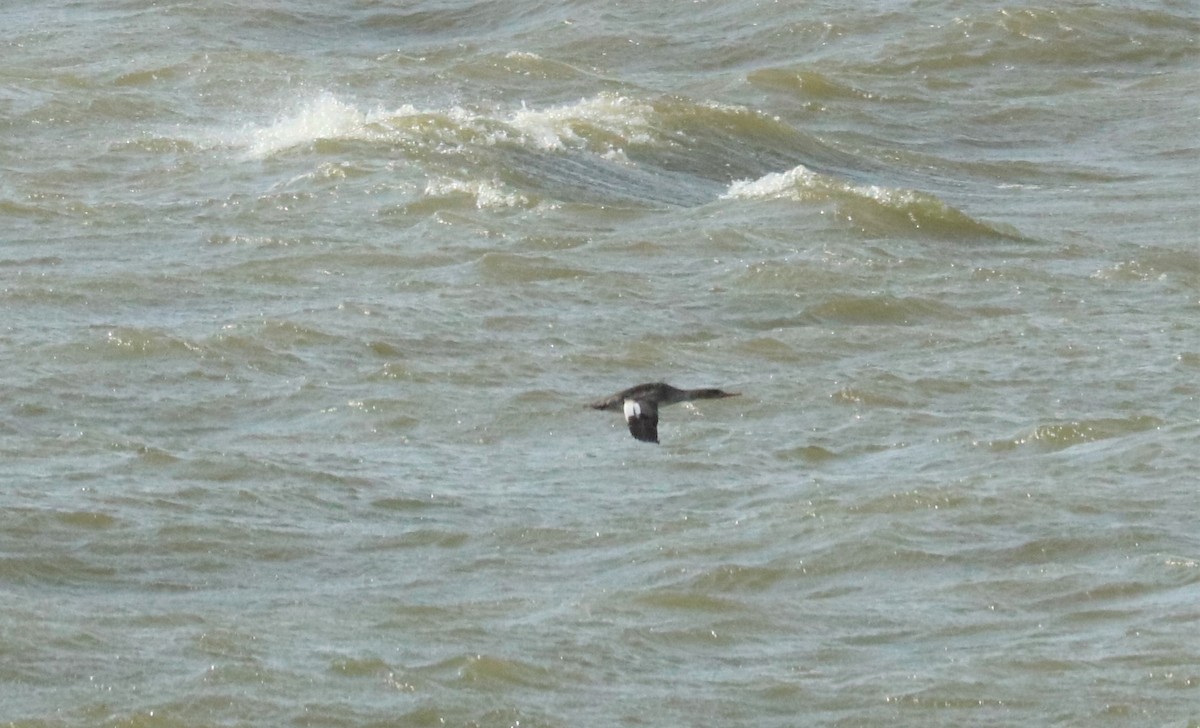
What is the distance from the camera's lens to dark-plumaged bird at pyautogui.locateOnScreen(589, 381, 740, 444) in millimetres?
9159

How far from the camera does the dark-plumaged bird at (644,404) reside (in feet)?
30.1

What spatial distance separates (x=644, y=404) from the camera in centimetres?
939

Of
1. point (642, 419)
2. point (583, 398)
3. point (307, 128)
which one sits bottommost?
point (583, 398)

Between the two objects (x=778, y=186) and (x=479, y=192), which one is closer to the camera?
(x=479, y=192)

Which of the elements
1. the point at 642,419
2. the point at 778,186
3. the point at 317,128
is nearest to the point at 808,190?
the point at 778,186

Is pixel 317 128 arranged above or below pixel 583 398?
above

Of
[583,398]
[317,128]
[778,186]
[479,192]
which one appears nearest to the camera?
[583,398]

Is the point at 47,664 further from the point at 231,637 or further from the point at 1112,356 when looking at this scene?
the point at 1112,356

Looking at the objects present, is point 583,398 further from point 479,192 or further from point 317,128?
point 317,128

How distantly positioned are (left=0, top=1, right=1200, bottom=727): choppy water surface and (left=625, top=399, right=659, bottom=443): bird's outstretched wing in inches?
28.2

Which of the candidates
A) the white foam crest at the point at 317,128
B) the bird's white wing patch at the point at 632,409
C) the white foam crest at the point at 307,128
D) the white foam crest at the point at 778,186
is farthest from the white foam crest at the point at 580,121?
the bird's white wing patch at the point at 632,409

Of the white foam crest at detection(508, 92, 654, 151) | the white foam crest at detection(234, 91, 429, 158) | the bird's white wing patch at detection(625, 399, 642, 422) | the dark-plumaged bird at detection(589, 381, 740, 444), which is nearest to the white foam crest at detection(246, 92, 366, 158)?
the white foam crest at detection(234, 91, 429, 158)

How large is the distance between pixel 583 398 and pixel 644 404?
310 centimetres

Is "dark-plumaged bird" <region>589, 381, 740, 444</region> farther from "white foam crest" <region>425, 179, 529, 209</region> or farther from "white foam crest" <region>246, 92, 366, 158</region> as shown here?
"white foam crest" <region>246, 92, 366, 158</region>
